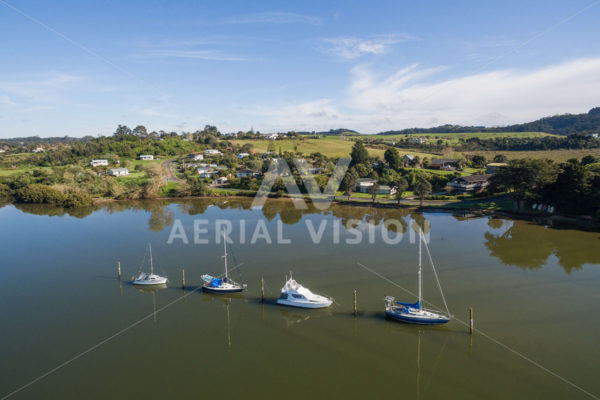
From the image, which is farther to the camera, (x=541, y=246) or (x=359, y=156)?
(x=359, y=156)

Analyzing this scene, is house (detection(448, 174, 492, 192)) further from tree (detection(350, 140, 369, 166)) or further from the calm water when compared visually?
tree (detection(350, 140, 369, 166))

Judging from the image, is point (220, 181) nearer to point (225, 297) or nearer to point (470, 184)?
point (470, 184)

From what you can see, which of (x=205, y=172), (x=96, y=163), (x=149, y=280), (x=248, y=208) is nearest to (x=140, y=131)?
(x=96, y=163)

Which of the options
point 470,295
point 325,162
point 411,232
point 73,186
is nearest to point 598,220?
point 411,232

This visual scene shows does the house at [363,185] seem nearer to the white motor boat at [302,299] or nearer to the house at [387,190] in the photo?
the house at [387,190]

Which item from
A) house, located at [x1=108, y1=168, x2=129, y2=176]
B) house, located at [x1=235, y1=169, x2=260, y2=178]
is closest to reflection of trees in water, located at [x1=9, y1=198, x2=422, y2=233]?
house, located at [x1=235, y1=169, x2=260, y2=178]

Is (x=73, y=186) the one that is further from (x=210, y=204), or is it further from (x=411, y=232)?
(x=411, y=232)
